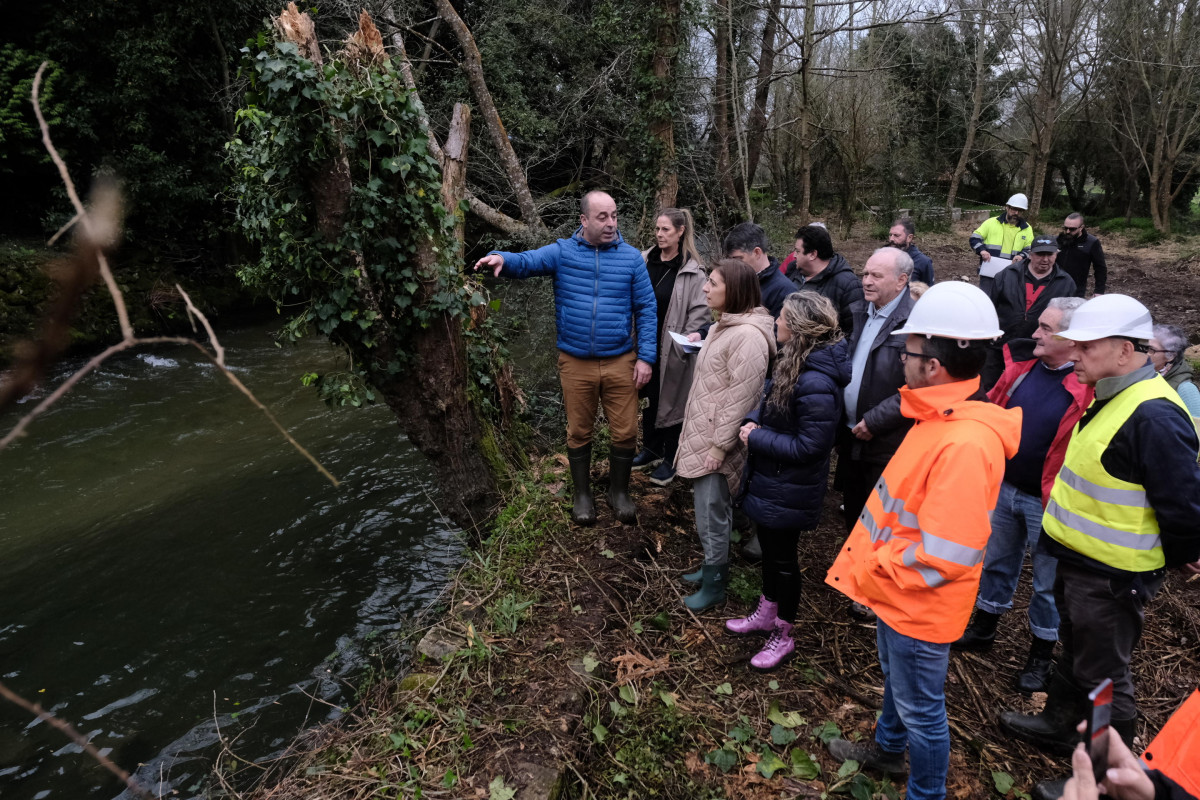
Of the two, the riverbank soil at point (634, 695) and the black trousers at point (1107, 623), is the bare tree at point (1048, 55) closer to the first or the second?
the riverbank soil at point (634, 695)

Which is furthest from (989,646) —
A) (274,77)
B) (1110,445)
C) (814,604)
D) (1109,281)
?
(1109,281)

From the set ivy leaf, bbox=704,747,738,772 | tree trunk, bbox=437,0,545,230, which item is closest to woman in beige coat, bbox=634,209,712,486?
ivy leaf, bbox=704,747,738,772

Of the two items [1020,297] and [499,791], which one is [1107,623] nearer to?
[499,791]

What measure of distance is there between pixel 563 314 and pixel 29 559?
17.7ft

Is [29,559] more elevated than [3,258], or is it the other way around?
[3,258]

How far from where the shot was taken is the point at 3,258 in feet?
34.3

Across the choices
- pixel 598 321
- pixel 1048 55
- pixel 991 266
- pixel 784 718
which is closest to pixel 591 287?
pixel 598 321

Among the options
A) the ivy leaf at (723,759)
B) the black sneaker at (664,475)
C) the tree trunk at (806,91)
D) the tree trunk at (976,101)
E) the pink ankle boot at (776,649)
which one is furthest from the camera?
the tree trunk at (976,101)

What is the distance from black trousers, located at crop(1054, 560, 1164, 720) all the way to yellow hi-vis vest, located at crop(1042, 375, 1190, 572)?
0.34ft

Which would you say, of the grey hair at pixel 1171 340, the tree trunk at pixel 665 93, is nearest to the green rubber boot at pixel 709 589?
the grey hair at pixel 1171 340

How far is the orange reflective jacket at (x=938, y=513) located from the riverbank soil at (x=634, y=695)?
3.02 ft

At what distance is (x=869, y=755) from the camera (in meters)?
2.90

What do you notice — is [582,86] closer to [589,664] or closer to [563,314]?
[563,314]

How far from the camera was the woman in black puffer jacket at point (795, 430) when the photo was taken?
309cm
